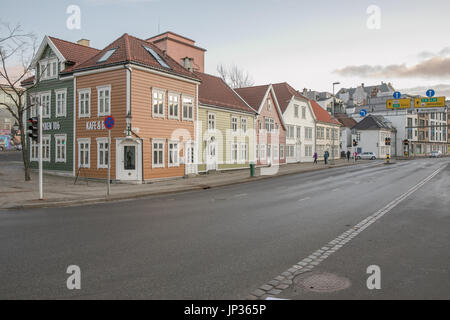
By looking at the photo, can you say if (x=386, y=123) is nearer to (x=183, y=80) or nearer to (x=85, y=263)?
(x=183, y=80)

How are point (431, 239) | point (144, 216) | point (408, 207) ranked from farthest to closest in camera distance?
point (408, 207), point (144, 216), point (431, 239)

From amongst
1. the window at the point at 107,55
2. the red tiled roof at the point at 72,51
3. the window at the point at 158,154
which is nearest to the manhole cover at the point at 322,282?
the window at the point at 158,154

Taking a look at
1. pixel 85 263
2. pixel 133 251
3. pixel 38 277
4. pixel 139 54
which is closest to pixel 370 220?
pixel 133 251

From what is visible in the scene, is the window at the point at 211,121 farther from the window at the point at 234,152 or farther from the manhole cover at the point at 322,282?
the manhole cover at the point at 322,282

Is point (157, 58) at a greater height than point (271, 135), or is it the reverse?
point (157, 58)

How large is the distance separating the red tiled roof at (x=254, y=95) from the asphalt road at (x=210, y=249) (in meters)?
26.2

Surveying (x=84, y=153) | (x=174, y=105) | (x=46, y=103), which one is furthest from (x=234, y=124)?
(x=46, y=103)

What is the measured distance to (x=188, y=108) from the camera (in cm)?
2594

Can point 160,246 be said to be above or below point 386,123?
below

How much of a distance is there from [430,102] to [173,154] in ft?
83.3

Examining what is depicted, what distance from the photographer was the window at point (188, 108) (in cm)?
2559

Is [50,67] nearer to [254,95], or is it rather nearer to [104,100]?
[104,100]

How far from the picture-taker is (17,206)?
40.9ft

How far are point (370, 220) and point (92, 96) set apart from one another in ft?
64.0
